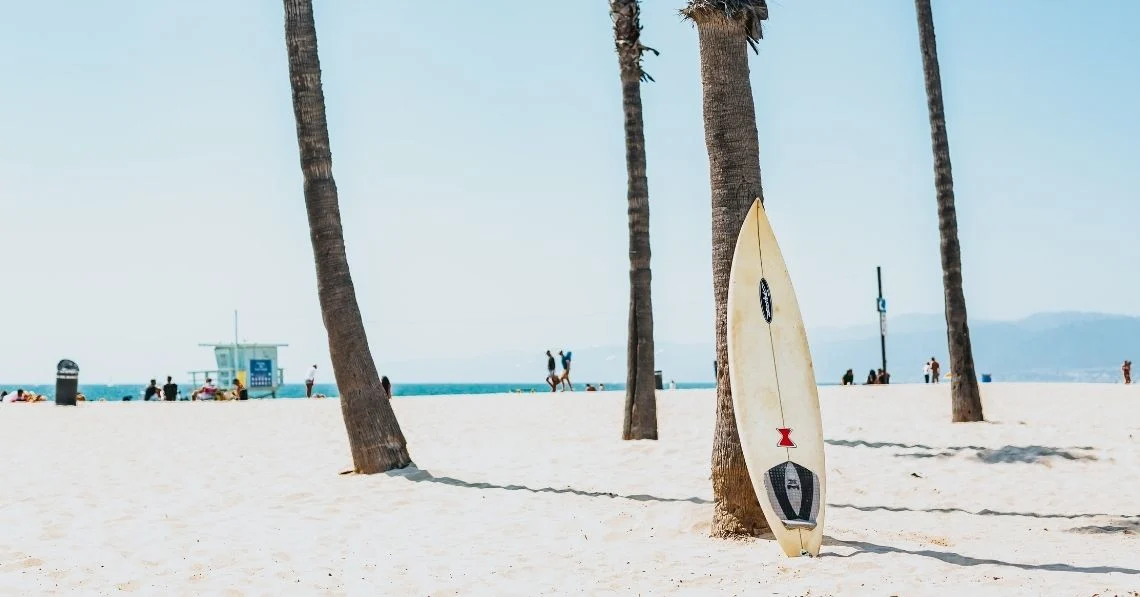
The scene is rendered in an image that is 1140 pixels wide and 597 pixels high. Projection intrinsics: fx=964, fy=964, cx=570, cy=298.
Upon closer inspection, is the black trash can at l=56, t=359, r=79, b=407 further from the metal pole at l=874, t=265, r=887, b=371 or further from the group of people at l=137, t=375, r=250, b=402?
the metal pole at l=874, t=265, r=887, b=371

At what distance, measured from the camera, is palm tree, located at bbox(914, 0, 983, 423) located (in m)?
15.0

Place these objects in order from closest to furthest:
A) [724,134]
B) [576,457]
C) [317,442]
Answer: [724,134] < [576,457] < [317,442]

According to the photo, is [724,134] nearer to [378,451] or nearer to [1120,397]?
[378,451]

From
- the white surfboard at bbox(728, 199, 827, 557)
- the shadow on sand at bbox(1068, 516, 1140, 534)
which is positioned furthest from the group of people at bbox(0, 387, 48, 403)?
the shadow on sand at bbox(1068, 516, 1140, 534)

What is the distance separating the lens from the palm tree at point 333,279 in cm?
1062

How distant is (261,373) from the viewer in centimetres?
4256

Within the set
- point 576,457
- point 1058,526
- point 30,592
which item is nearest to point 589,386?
point 576,457

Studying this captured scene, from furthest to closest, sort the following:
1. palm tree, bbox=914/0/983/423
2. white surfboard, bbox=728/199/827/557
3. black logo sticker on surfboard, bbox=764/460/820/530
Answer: palm tree, bbox=914/0/983/423, white surfboard, bbox=728/199/827/557, black logo sticker on surfboard, bbox=764/460/820/530

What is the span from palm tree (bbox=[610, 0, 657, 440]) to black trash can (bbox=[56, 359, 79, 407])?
1866cm

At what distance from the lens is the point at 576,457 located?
1205 cm

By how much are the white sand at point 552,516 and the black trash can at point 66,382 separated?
10.7 meters

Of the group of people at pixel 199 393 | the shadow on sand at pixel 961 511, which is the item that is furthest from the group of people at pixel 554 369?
the shadow on sand at pixel 961 511

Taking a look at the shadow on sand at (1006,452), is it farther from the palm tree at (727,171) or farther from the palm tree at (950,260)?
the palm tree at (727,171)

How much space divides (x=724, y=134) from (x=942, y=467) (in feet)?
18.3
